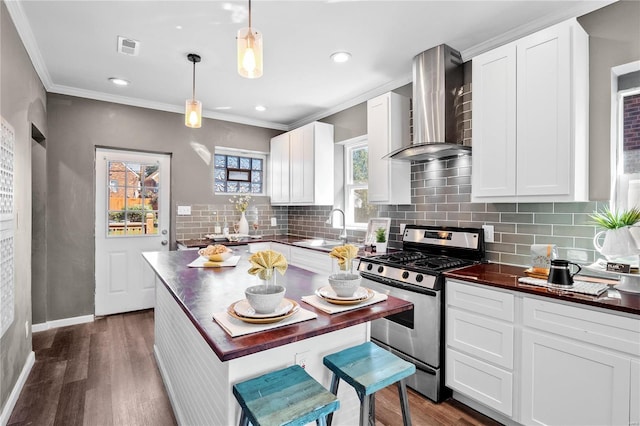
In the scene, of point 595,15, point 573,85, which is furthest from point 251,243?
point 595,15

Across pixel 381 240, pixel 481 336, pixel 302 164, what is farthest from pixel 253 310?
pixel 302 164

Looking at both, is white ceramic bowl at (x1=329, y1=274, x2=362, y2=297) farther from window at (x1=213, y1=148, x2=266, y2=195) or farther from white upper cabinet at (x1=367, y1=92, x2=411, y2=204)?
window at (x1=213, y1=148, x2=266, y2=195)

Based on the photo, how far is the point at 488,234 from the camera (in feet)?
8.70

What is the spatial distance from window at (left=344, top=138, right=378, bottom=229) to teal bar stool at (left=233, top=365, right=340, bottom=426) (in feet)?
9.27

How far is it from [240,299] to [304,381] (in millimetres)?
469

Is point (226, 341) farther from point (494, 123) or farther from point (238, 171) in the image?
point (238, 171)

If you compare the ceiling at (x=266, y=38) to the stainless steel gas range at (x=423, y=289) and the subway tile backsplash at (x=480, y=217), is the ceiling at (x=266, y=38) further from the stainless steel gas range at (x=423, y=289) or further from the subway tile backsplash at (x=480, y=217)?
the stainless steel gas range at (x=423, y=289)

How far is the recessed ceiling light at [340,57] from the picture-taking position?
111 inches

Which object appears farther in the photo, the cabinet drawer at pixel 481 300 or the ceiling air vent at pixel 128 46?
the ceiling air vent at pixel 128 46

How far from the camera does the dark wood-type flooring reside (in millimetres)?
2078

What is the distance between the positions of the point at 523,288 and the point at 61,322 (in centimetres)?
452

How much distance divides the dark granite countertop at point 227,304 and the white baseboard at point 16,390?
3.94 ft

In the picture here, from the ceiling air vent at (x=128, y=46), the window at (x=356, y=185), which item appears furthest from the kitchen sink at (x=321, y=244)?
the ceiling air vent at (x=128, y=46)

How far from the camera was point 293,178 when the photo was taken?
450 cm
